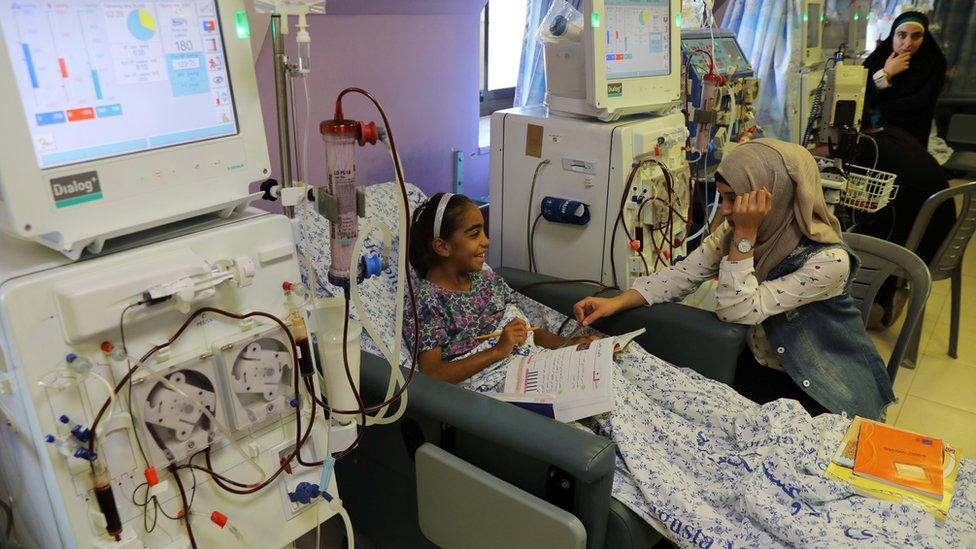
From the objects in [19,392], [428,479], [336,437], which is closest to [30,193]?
[19,392]

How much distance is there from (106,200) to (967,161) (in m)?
5.90

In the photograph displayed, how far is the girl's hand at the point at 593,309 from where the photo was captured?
191 cm

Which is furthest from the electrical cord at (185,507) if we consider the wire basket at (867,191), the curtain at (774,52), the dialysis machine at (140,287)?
the curtain at (774,52)

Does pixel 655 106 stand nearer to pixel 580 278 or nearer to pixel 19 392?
pixel 580 278

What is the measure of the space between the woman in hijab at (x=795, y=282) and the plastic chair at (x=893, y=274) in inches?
8.2

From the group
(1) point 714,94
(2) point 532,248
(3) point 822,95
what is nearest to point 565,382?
(2) point 532,248

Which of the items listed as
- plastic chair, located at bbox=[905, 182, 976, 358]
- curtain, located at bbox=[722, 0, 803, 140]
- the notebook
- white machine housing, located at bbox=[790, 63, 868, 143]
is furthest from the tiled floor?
curtain, located at bbox=[722, 0, 803, 140]

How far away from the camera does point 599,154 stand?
2.01 meters

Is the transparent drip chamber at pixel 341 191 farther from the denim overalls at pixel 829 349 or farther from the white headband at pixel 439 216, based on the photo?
the denim overalls at pixel 829 349

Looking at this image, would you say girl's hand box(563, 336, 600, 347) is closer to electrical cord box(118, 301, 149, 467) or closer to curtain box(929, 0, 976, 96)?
electrical cord box(118, 301, 149, 467)

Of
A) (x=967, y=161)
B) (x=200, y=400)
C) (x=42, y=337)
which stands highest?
(x=42, y=337)

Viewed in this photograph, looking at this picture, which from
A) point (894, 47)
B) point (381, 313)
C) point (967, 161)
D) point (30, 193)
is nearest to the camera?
point (30, 193)

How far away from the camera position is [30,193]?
0.87 metres

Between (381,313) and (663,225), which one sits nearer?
(381,313)
